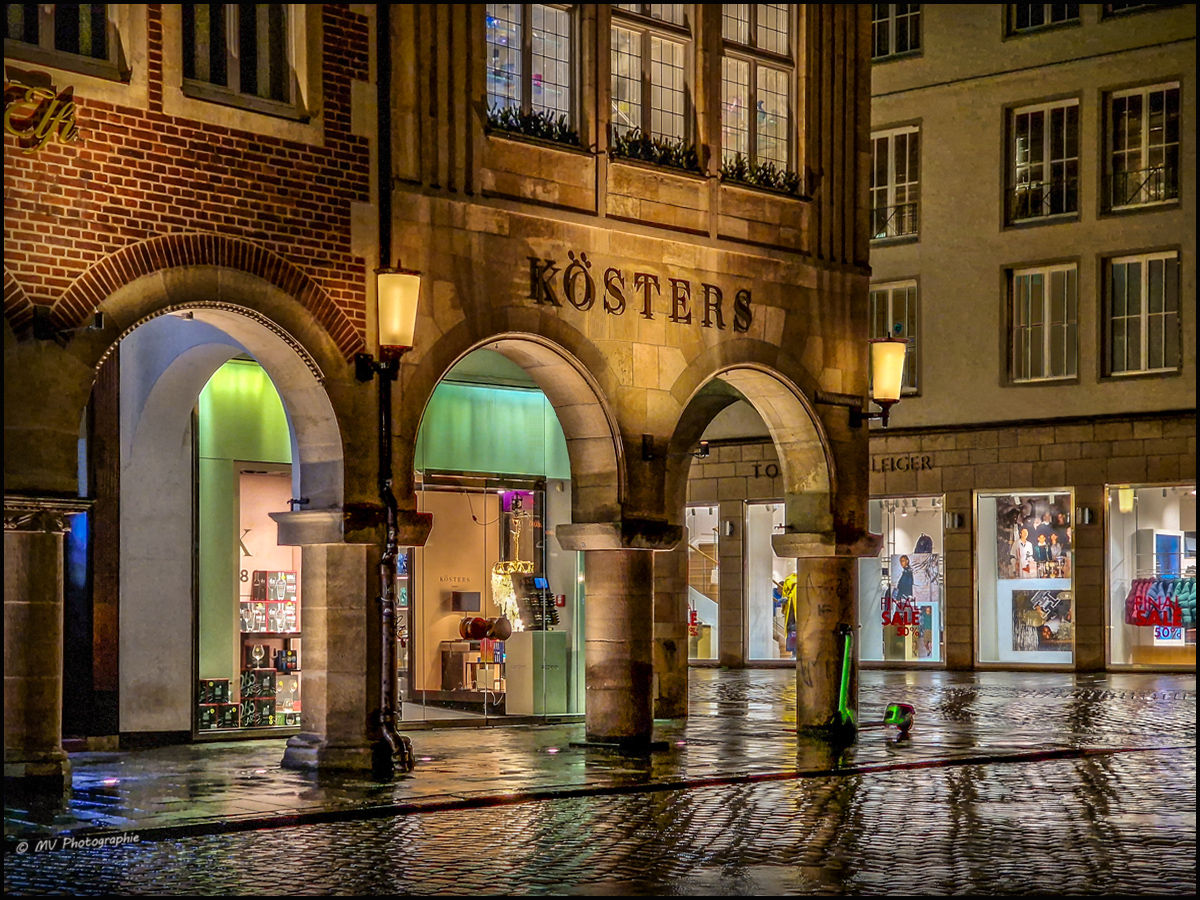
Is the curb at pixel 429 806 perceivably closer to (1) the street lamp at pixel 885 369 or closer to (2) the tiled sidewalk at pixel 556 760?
(2) the tiled sidewalk at pixel 556 760

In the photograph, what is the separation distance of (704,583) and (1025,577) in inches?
262

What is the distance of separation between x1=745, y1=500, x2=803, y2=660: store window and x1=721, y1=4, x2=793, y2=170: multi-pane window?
18513 mm

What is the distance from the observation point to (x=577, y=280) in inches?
655

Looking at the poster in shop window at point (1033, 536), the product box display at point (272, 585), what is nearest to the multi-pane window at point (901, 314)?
the poster in shop window at point (1033, 536)

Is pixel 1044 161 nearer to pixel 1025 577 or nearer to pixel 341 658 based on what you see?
pixel 1025 577

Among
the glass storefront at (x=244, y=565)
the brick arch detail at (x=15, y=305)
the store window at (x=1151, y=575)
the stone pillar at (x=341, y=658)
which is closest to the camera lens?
the brick arch detail at (x=15, y=305)

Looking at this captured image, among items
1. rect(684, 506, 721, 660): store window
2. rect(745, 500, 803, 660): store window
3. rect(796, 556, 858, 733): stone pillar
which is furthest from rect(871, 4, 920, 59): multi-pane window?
rect(796, 556, 858, 733): stone pillar

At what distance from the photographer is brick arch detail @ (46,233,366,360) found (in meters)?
12.7

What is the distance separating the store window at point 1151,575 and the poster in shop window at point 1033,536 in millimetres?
977

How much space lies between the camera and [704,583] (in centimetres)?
3769

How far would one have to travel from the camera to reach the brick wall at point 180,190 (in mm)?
12523

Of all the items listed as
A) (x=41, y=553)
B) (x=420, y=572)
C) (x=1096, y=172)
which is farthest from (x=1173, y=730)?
(x=1096, y=172)

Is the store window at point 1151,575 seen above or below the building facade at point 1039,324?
below

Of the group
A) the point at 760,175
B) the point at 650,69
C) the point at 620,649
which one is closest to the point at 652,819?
the point at 620,649
